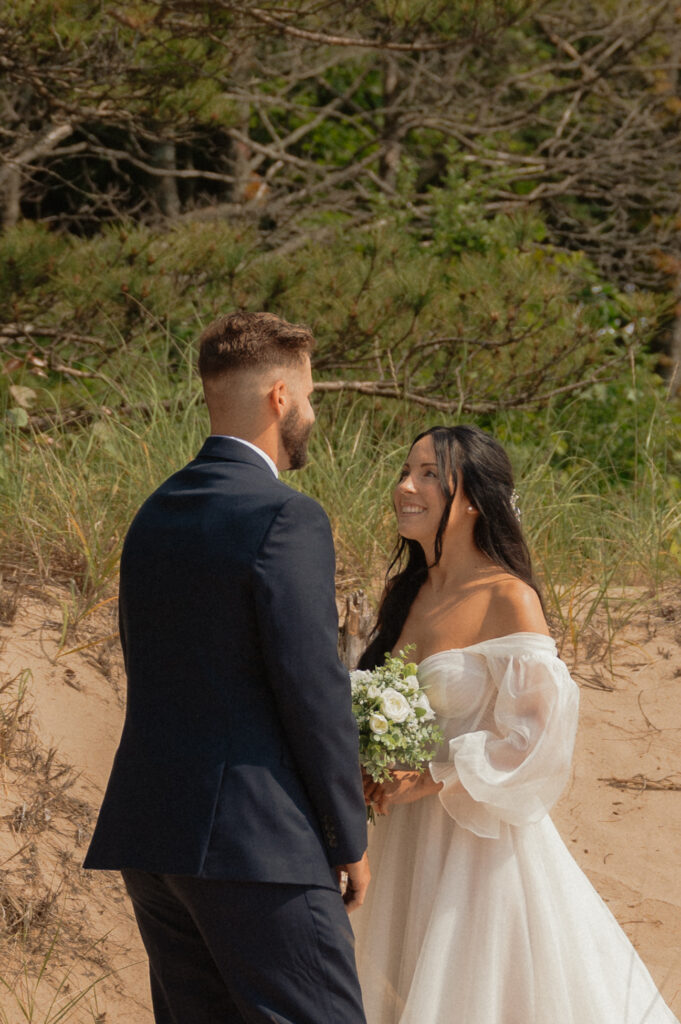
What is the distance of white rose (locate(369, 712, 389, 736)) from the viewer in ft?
8.61

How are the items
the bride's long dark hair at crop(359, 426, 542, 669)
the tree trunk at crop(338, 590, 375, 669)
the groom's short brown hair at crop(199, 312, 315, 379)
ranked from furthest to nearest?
the tree trunk at crop(338, 590, 375, 669) < the bride's long dark hair at crop(359, 426, 542, 669) < the groom's short brown hair at crop(199, 312, 315, 379)

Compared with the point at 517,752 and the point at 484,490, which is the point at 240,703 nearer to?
the point at 517,752

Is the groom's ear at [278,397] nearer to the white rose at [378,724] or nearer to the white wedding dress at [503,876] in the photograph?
the white rose at [378,724]

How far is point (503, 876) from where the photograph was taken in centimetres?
276

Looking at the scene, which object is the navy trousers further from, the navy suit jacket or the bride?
the bride

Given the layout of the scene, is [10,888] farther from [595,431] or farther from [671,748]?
[595,431]

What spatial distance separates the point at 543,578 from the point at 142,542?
11.2 ft

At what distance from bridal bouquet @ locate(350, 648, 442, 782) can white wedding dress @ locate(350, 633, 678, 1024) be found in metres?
0.10

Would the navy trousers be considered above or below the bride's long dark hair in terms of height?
below

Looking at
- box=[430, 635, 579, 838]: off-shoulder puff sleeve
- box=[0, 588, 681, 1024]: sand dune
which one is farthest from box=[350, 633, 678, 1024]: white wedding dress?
box=[0, 588, 681, 1024]: sand dune

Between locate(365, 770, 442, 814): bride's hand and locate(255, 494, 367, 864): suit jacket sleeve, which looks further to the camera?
locate(365, 770, 442, 814): bride's hand

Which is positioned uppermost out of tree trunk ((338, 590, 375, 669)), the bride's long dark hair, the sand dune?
the bride's long dark hair

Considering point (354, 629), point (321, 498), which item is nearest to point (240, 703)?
point (354, 629)

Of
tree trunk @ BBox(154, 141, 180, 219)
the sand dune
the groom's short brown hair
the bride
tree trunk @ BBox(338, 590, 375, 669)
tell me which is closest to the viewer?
the groom's short brown hair
